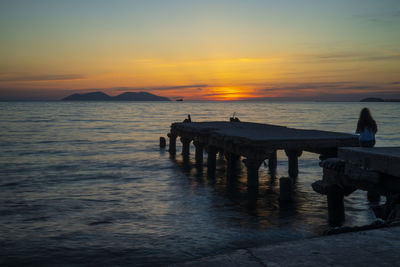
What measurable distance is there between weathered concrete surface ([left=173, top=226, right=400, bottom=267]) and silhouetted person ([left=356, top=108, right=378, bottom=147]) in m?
6.89

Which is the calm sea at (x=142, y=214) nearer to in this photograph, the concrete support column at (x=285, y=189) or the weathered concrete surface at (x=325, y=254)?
the concrete support column at (x=285, y=189)

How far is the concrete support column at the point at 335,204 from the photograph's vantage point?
352 inches

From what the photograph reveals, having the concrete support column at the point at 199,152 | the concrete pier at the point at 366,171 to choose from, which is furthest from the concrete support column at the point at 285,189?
the concrete support column at the point at 199,152

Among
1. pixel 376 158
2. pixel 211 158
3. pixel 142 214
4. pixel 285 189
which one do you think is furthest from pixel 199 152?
pixel 376 158

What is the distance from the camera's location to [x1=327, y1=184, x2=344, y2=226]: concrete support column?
8.94m

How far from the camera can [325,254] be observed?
4418mm

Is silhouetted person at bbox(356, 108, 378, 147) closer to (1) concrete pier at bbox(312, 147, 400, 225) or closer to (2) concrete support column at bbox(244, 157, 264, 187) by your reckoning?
(1) concrete pier at bbox(312, 147, 400, 225)

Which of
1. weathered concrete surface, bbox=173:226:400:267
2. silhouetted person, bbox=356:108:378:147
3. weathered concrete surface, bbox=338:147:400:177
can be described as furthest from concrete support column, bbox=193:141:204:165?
weathered concrete surface, bbox=173:226:400:267

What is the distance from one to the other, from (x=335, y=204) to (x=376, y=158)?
94.8 inches

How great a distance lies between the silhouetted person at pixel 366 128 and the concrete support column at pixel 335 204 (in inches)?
110

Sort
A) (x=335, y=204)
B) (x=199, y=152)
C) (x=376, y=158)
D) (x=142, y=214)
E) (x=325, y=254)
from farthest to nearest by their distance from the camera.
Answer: (x=199, y=152), (x=142, y=214), (x=335, y=204), (x=376, y=158), (x=325, y=254)

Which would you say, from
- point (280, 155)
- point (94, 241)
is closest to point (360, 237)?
point (94, 241)

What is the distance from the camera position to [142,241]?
9.07 m

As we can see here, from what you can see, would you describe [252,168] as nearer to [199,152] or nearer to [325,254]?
[199,152]
